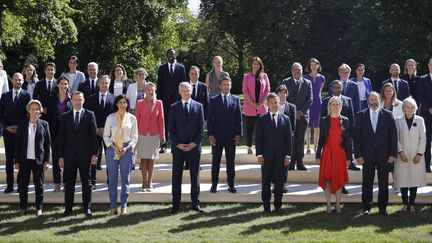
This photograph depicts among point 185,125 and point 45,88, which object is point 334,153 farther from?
point 45,88

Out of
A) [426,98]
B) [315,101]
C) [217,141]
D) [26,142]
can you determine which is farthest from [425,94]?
[26,142]

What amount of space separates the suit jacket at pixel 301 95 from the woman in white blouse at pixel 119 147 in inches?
132

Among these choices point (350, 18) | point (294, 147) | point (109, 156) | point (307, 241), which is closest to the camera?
point (307, 241)

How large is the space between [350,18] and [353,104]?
60.0ft

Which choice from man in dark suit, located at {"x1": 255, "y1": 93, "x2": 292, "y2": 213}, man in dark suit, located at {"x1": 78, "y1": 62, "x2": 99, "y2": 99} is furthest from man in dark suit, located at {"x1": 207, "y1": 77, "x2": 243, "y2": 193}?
man in dark suit, located at {"x1": 78, "y1": 62, "x2": 99, "y2": 99}

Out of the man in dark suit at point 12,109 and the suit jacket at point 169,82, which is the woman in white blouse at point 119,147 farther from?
the suit jacket at point 169,82

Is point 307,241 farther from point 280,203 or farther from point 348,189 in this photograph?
point 348,189

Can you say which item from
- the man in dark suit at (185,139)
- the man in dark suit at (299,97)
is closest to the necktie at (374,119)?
the man in dark suit at (299,97)

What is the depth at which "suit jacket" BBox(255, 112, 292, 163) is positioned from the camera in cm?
938

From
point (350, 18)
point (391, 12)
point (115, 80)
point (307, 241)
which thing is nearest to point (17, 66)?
point (350, 18)

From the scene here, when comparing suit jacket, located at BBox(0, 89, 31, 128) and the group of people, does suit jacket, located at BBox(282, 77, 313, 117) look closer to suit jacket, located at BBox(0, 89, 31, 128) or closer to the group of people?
the group of people

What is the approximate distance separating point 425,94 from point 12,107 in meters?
7.57

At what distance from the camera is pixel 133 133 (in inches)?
373

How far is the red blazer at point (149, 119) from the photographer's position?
10.3 meters
